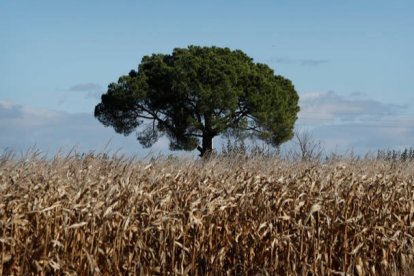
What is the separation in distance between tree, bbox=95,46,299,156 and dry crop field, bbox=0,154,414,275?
97.4 feet

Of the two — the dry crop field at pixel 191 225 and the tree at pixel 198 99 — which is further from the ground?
the tree at pixel 198 99

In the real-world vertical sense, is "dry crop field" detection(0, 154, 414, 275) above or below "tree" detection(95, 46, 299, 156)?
below

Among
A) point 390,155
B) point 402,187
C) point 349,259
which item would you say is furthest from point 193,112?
point 349,259

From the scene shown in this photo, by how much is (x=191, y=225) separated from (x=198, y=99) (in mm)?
32567

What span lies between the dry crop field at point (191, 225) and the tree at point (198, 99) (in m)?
29.7

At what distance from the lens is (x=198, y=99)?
40.8 metres

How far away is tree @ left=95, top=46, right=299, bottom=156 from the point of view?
134ft

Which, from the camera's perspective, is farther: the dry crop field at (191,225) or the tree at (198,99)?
the tree at (198,99)

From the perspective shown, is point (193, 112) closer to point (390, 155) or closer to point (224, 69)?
point (224, 69)

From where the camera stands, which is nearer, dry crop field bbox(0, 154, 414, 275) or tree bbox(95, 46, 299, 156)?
dry crop field bbox(0, 154, 414, 275)

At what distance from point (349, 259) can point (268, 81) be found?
34417 mm

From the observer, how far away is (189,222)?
830 cm

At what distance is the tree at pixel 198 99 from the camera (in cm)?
4069

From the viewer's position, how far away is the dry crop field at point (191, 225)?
297 inches
